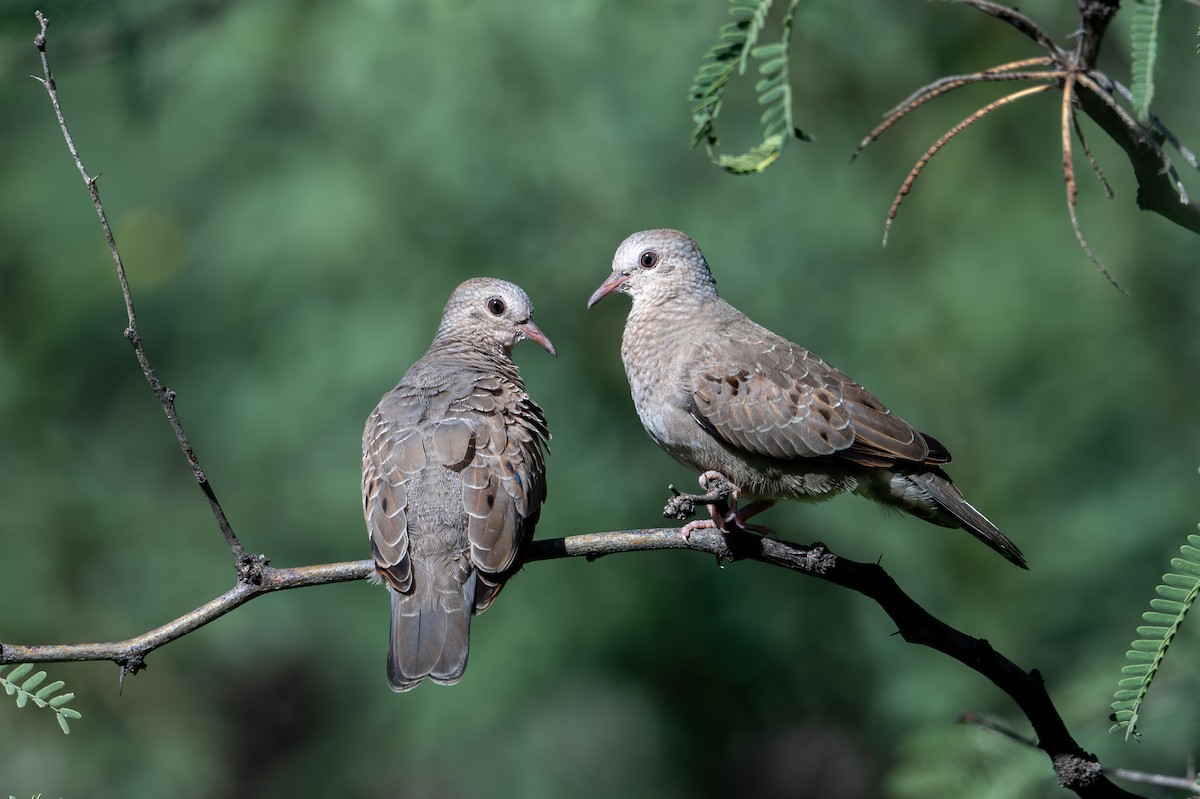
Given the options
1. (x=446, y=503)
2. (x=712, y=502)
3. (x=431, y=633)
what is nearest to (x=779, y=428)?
(x=712, y=502)

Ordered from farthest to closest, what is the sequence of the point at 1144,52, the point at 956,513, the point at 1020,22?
the point at 956,513 → the point at 1020,22 → the point at 1144,52

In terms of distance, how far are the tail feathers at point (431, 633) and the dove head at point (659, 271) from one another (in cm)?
137

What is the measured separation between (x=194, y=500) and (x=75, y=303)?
134cm

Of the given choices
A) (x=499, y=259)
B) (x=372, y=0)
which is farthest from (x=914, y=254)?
(x=372, y=0)

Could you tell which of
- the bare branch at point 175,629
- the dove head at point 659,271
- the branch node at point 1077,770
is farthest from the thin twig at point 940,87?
the dove head at point 659,271

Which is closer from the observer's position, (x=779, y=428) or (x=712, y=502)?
(x=712, y=502)

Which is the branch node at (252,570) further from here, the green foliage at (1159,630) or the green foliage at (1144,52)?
the green foliage at (1144,52)

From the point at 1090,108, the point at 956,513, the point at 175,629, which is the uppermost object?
the point at 1090,108

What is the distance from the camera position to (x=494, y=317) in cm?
471

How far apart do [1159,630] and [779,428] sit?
1547mm

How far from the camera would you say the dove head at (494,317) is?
4.70 metres

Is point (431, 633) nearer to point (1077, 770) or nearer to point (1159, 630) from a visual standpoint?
point (1077, 770)

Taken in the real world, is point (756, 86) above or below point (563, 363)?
below

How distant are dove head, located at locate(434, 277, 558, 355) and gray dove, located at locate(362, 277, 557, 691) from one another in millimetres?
620
